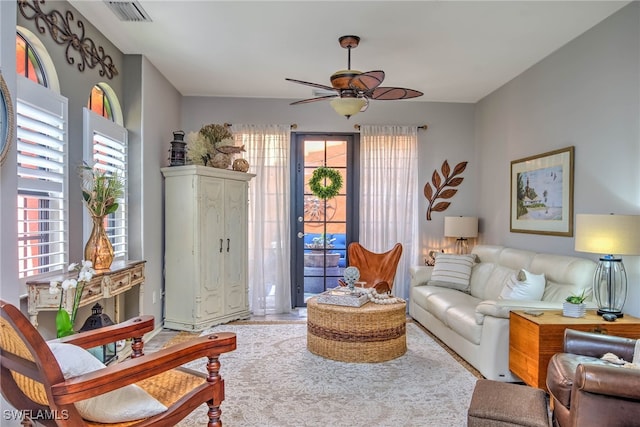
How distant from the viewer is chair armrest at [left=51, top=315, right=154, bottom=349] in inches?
78.2

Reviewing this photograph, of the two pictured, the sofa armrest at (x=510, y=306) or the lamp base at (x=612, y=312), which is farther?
the sofa armrest at (x=510, y=306)

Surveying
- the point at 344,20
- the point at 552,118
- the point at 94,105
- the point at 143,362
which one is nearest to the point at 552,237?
the point at 552,118

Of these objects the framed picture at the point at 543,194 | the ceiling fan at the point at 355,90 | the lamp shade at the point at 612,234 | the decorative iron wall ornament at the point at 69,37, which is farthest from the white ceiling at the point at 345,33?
the lamp shade at the point at 612,234

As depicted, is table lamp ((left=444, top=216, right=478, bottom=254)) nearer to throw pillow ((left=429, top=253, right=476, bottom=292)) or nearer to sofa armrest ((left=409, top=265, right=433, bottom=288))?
throw pillow ((left=429, top=253, right=476, bottom=292))

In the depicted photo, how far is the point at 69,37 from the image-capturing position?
305cm

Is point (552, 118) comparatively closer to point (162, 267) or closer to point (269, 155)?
point (269, 155)

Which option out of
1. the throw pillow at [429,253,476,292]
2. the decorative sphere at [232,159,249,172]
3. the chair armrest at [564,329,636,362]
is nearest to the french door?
the decorative sphere at [232,159,249,172]

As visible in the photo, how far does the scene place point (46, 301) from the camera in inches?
97.5

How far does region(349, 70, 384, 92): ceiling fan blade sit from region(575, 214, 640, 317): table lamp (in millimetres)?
1727

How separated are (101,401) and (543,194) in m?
4.02

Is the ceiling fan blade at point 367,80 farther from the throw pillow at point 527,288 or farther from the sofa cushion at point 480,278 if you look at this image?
the sofa cushion at point 480,278

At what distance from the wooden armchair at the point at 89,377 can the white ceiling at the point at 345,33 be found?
2399 mm

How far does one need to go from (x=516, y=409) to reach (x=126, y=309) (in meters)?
3.51

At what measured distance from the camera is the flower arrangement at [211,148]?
15.1 ft
